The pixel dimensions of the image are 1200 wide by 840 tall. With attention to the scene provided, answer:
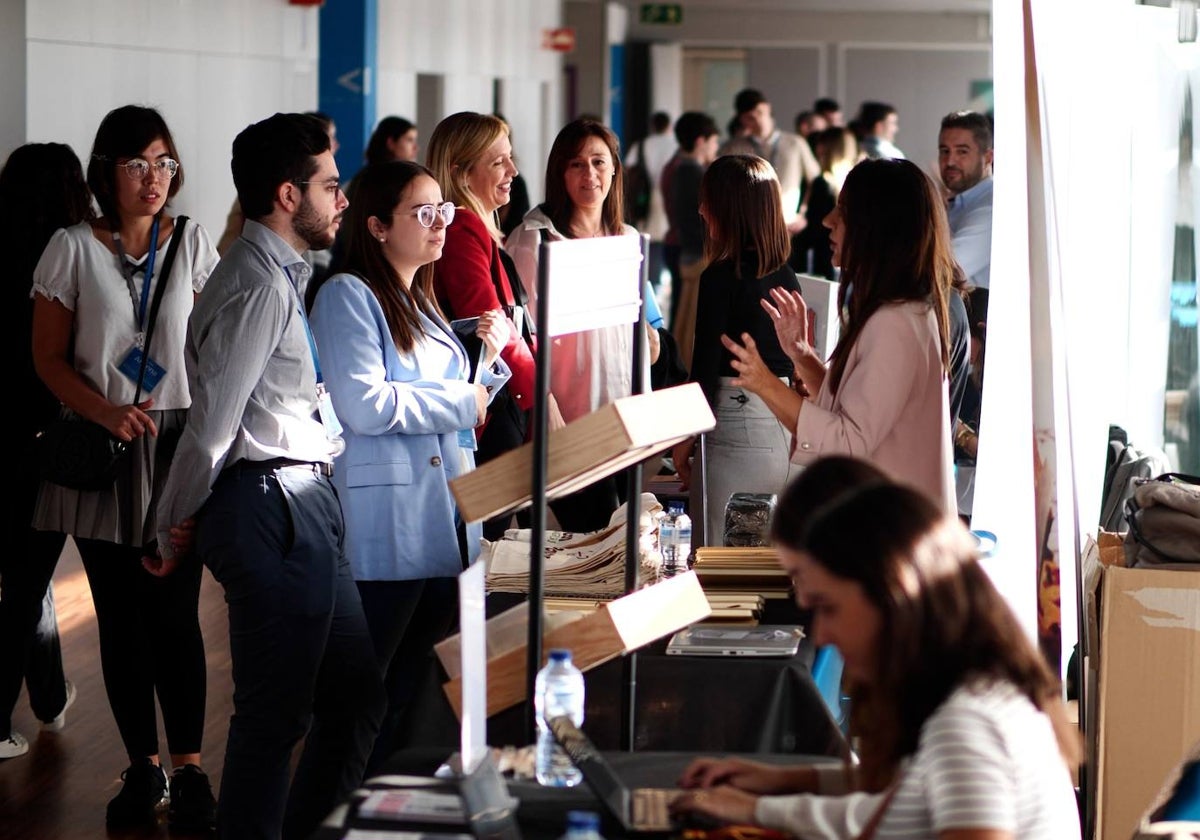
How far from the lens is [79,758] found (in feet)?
13.9

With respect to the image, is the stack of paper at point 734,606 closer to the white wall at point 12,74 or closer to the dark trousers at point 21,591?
the dark trousers at point 21,591

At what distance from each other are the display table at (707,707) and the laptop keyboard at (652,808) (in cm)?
56

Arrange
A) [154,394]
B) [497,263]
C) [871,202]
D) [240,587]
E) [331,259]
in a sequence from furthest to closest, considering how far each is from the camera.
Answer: [331,259] → [497,263] → [154,394] → [871,202] → [240,587]

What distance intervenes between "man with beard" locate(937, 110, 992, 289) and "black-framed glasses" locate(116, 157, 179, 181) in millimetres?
3041

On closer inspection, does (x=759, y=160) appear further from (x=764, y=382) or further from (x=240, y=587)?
(x=240, y=587)

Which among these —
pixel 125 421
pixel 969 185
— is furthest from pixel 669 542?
pixel 969 185

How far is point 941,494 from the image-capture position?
10.6 feet

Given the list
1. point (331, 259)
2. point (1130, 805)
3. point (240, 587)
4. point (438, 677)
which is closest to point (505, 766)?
point (438, 677)

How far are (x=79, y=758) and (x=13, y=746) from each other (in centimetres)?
18

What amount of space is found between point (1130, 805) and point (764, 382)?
1181mm

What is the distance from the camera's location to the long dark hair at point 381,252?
3.24 m

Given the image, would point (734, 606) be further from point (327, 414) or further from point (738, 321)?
point (738, 321)

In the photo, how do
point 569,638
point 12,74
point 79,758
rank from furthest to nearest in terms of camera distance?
1. point 12,74
2. point 79,758
3. point 569,638

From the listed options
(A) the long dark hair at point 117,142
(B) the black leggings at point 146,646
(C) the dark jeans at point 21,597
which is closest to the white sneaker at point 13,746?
(C) the dark jeans at point 21,597
